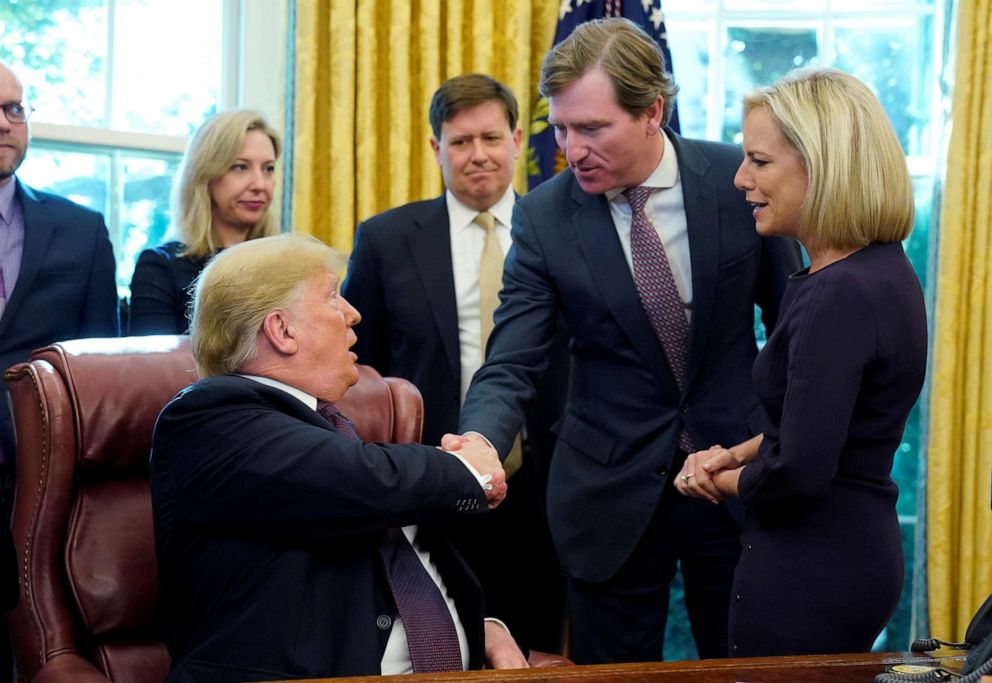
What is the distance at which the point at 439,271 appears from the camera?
3104mm

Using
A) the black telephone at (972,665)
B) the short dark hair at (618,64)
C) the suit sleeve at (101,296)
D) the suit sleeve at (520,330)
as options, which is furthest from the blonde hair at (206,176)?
the black telephone at (972,665)

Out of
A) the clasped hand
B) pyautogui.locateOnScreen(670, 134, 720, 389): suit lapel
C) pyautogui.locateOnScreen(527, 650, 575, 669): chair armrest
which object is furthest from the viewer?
pyautogui.locateOnScreen(670, 134, 720, 389): suit lapel

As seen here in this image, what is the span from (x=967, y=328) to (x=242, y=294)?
2561mm

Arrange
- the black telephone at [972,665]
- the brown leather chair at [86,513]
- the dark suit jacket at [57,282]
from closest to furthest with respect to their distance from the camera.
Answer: the black telephone at [972,665] < the brown leather chair at [86,513] < the dark suit jacket at [57,282]

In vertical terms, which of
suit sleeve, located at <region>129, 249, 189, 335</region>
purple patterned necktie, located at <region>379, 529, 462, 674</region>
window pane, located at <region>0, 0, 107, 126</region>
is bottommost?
purple patterned necktie, located at <region>379, 529, 462, 674</region>

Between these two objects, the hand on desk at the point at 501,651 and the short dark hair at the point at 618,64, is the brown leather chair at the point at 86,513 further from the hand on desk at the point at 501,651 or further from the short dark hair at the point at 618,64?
the short dark hair at the point at 618,64

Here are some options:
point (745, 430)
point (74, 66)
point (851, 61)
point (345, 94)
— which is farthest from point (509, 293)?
point (851, 61)

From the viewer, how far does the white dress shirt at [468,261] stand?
3.08m

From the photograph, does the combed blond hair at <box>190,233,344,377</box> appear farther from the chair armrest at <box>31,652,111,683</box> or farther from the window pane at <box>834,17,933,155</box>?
the window pane at <box>834,17,933,155</box>

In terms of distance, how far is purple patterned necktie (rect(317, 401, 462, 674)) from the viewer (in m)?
1.85

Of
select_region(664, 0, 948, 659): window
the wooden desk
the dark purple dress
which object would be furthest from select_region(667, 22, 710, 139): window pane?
the wooden desk

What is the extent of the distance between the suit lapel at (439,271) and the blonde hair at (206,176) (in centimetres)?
41

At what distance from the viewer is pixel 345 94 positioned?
3.63 m

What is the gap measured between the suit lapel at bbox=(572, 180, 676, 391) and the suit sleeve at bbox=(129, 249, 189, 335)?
111 centimetres
